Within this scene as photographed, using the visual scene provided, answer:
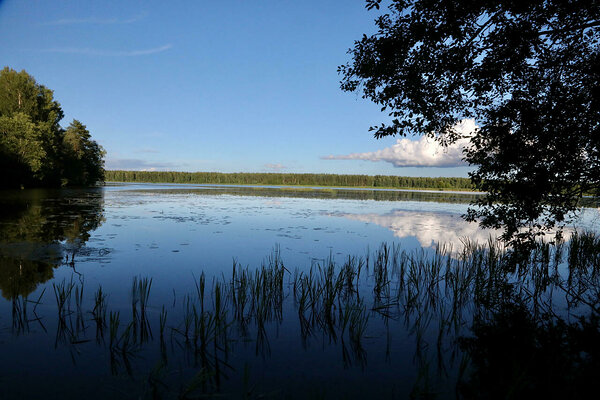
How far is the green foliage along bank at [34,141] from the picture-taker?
44219mm

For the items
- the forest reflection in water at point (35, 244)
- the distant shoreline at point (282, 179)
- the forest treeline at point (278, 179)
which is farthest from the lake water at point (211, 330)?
the forest treeline at point (278, 179)

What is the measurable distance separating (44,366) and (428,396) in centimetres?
561

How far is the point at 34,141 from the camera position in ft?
149

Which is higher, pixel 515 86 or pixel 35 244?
pixel 515 86

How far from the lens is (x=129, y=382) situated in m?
4.51

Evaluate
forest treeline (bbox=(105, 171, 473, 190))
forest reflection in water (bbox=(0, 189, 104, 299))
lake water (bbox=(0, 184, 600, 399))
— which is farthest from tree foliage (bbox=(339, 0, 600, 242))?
forest treeline (bbox=(105, 171, 473, 190))

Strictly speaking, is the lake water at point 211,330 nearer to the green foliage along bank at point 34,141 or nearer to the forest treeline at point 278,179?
the green foliage along bank at point 34,141

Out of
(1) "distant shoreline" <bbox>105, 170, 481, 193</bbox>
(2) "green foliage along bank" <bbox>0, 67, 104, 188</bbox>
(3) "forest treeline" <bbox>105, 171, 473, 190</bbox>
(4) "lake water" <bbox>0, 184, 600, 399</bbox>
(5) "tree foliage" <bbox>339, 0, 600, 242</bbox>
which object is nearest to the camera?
(4) "lake water" <bbox>0, 184, 600, 399</bbox>

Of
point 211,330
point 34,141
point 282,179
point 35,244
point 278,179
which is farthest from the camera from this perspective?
point 278,179

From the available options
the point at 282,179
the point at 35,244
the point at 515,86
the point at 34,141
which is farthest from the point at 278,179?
the point at 515,86

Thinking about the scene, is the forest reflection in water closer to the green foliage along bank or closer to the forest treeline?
the green foliage along bank

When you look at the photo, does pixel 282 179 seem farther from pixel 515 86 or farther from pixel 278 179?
pixel 515 86

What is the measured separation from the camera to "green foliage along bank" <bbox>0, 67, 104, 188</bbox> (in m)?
44.2

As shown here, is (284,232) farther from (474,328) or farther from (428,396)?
(428,396)
